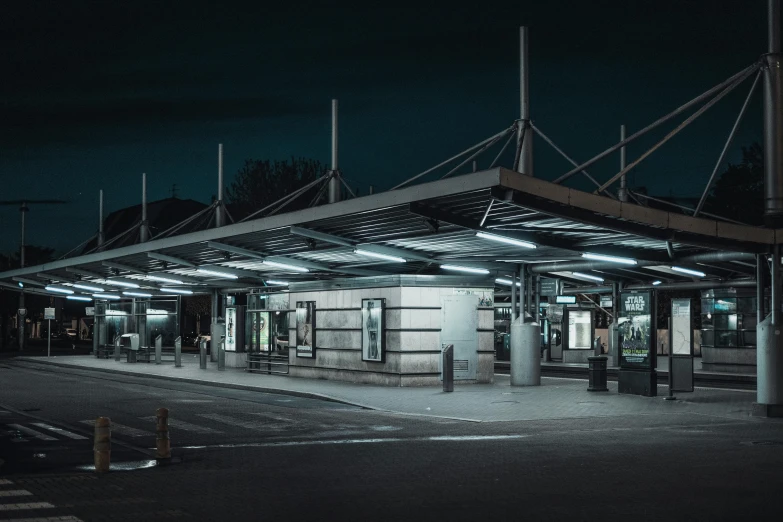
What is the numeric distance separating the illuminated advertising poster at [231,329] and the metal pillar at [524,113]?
19084 millimetres

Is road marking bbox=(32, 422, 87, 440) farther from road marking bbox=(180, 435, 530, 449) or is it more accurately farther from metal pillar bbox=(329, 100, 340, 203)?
metal pillar bbox=(329, 100, 340, 203)

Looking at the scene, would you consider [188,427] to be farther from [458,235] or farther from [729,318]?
[729,318]

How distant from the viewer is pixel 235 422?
59.6 ft

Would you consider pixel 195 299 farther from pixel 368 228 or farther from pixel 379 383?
pixel 368 228

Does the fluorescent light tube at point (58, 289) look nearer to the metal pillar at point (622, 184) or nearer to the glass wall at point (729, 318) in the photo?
the metal pillar at point (622, 184)

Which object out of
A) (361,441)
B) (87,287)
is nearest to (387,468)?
(361,441)

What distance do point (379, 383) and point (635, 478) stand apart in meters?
16.2

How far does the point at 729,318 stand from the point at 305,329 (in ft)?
53.8

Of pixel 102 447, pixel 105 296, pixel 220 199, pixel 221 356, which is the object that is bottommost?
pixel 221 356

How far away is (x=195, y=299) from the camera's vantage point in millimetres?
79312

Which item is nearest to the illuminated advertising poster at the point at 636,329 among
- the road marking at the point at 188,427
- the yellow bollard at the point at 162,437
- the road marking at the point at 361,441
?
the road marking at the point at 361,441

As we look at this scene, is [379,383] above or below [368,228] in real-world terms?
below

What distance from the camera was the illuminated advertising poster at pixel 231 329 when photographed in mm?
36969

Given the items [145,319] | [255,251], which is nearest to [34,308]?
[145,319]
